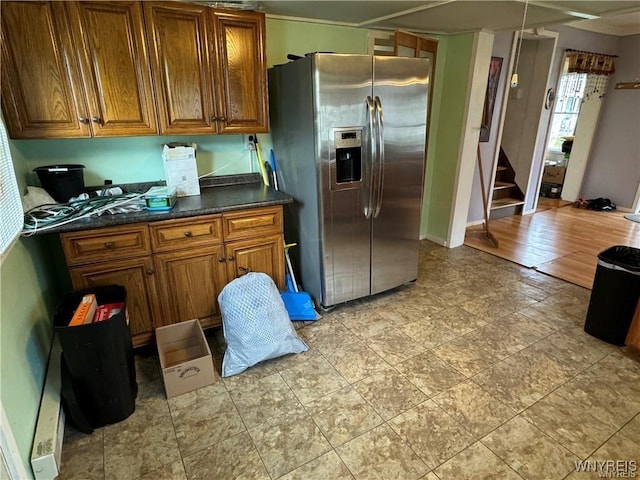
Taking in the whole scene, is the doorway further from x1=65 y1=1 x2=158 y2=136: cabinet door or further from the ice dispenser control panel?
x1=65 y1=1 x2=158 y2=136: cabinet door

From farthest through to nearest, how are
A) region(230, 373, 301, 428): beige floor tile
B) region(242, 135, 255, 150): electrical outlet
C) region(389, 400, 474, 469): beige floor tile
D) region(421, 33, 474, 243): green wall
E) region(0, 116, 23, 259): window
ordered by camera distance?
1. region(421, 33, 474, 243): green wall
2. region(242, 135, 255, 150): electrical outlet
3. region(230, 373, 301, 428): beige floor tile
4. region(389, 400, 474, 469): beige floor tile
5. region(0, 116, 23, 259): window

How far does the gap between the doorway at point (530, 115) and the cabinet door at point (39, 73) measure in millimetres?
4176

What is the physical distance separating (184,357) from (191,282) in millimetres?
460

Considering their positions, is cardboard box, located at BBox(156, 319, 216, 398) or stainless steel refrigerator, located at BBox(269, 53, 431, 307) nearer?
cardboard box, located at BBox(156, 319, 216, 398)

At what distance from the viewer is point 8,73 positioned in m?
1.82

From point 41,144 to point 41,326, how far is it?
1.11 meters

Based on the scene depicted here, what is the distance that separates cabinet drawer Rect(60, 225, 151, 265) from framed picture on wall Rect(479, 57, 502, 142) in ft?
11.8

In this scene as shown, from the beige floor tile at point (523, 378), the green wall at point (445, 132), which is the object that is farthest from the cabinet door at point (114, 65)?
the green wall at point (445, 132)

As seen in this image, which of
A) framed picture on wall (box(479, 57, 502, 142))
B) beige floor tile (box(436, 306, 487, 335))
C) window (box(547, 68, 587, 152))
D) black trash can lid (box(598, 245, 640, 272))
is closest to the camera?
black trash can lid (box(598, 245, 640, 272))

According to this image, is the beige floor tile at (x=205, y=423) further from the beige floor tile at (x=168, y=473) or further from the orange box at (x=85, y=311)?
the orange box at (x=85, y=311)

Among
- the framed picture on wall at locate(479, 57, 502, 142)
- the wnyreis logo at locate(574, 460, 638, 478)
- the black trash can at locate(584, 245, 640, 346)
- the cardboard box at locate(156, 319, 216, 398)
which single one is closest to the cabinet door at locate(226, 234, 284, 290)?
the cardboard box at locate(156, 319, 216, 398)

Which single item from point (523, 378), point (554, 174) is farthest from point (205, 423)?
point (554, 174)

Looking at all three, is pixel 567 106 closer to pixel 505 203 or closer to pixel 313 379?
pixel 505 203

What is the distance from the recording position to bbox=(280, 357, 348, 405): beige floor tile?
2000 millimetres
